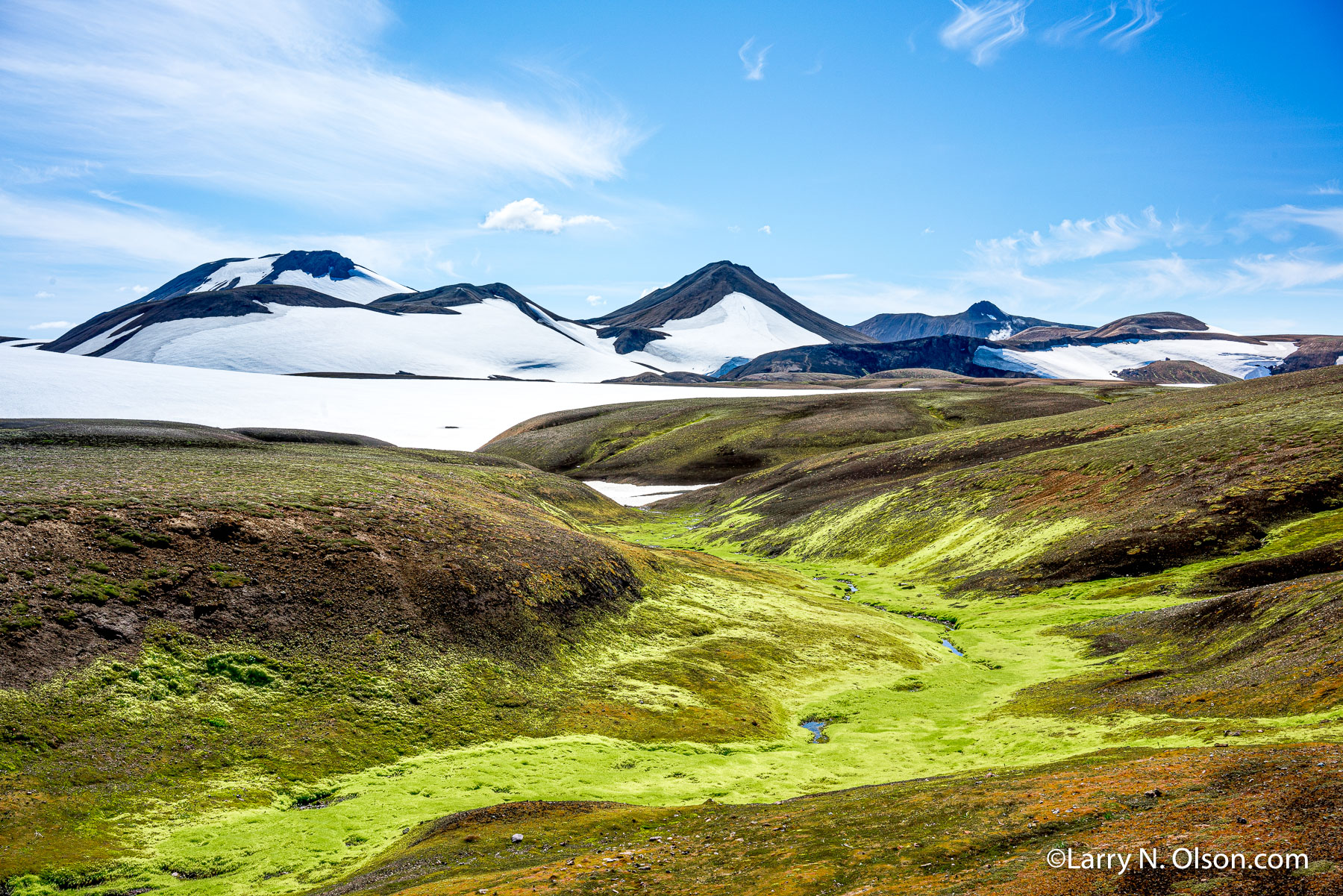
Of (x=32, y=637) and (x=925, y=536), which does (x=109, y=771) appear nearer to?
(x=32, y=637)

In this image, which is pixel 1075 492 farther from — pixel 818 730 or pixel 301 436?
pixel 301 436

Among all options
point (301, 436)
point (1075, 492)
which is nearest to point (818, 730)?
point (1075, 492)

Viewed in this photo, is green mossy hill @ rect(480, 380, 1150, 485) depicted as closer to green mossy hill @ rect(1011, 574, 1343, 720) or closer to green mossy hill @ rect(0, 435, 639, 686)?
green mossy hill @ rect(0, 435, 639, 686)

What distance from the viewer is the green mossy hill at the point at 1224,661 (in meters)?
29.1

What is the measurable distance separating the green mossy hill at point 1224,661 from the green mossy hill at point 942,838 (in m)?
7.89

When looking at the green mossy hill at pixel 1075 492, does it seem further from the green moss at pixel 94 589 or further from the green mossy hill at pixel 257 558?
the green moss at pixel 94 589

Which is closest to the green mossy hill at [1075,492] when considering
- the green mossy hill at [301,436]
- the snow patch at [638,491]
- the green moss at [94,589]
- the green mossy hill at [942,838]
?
the snow patch at [638,491]

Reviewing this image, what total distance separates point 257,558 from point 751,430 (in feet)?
448

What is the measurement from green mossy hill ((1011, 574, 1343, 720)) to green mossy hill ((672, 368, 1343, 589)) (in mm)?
17317

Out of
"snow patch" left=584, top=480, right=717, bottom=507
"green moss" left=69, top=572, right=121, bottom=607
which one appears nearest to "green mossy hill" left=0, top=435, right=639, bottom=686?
"green moss" left=69, top=572, right=121, bottom=607

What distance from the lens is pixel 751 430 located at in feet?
559

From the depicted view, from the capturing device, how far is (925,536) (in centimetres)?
8388

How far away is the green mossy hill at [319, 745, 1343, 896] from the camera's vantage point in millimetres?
14562

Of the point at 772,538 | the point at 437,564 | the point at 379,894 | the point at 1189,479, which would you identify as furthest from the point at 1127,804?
the point at 772,538
